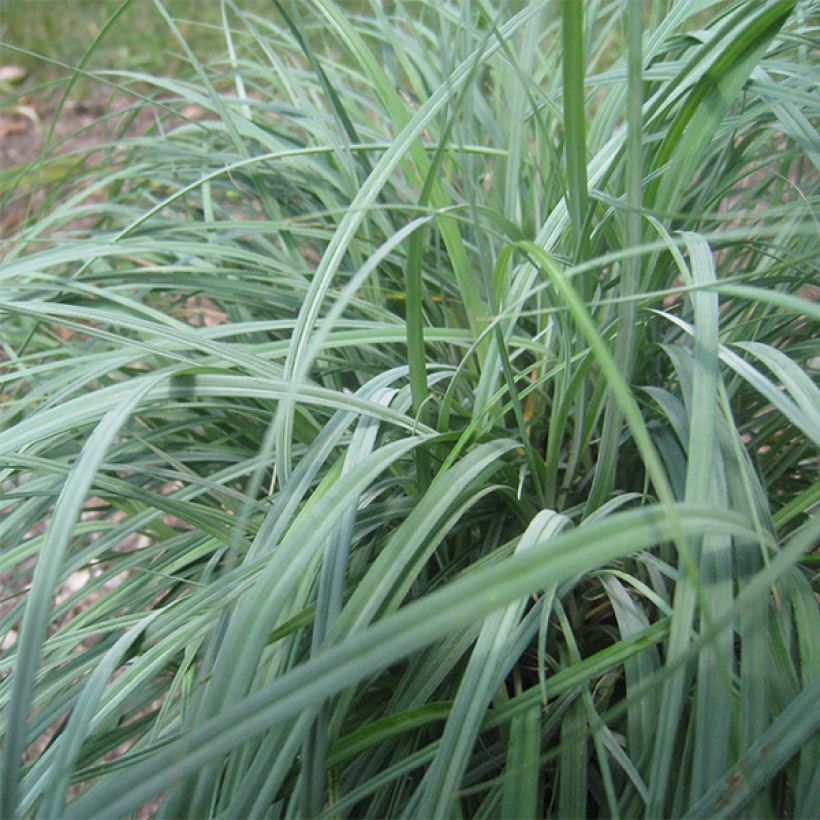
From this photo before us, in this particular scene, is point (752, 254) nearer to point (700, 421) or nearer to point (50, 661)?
point (700, 421)

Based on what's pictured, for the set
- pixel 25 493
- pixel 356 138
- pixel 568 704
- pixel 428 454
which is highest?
pixel 356 138

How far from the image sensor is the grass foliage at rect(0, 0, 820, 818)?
58 centimetres

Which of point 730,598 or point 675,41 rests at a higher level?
point 675,41

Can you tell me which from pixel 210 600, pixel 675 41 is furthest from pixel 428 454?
pixel 675 41

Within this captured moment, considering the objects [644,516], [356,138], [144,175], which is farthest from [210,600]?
[144,175]

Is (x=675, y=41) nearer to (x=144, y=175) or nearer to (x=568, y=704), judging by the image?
(x=568, y=704)

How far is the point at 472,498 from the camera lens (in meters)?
0.81

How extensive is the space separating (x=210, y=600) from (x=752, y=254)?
0.88m

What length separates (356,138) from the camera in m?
1.15

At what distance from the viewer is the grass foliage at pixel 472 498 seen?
0.58 meters

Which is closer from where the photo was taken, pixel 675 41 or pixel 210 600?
pixel 210 600

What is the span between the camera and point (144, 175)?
4.46ft

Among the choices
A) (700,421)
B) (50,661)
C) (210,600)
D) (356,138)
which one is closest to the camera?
(700,421)

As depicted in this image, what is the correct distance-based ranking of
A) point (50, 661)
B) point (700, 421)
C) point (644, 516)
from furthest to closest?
point (50, 661)
point (700, 421)
point (644, 516)
